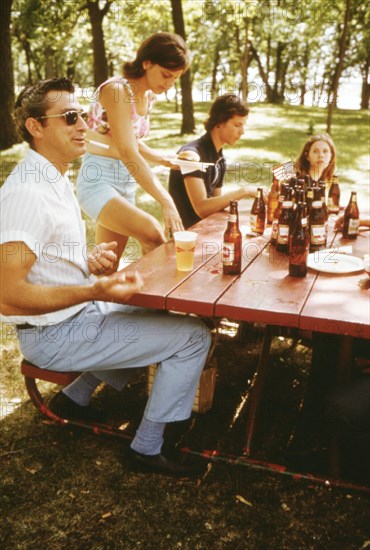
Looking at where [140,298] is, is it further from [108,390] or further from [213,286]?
[108,390]

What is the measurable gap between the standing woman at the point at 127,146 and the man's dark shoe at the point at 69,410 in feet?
3.58

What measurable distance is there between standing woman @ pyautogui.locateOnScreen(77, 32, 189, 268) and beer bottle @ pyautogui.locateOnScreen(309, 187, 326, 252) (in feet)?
2.69

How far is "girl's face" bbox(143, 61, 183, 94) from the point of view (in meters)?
3.44

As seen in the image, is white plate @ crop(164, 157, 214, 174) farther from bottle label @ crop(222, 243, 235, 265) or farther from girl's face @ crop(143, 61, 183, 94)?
bottle label @ crop(222, 243, 235, 265)

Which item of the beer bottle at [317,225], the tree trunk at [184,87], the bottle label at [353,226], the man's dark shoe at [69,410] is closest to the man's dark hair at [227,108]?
the beer bottle at [317,225]

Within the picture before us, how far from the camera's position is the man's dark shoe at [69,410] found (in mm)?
3139

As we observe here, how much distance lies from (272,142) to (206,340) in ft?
46.5

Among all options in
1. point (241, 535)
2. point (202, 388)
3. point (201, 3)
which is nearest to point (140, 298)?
point (202, 388)

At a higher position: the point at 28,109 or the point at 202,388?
the point at 28,109

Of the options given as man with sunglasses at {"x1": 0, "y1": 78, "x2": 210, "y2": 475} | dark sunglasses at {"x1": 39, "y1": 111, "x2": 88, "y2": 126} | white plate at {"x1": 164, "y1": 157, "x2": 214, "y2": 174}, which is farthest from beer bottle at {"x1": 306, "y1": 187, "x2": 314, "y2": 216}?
dark sunglasses at {"x1": 39, "y1": 111, "x2": 88, "y2": 126}

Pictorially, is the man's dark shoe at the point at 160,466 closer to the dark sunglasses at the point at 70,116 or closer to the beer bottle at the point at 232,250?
the beer bottle at the point at 232,250

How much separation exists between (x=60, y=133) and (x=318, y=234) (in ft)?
5.13

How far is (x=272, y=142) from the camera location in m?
15.9

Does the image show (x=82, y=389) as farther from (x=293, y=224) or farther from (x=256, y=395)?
(x=293, y=224)
